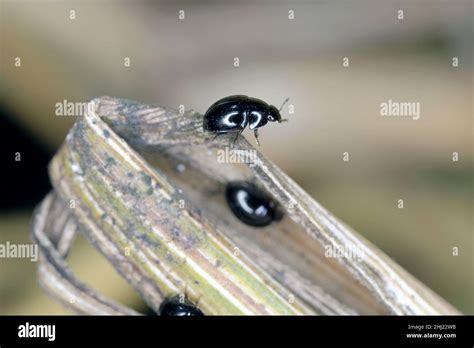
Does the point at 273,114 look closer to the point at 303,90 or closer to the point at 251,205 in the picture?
the point at 303,90

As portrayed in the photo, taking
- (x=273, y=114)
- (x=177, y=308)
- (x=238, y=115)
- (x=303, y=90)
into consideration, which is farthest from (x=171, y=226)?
(x=303, y=90)

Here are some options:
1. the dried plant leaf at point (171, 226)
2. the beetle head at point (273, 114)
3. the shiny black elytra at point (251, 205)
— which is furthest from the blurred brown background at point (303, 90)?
the dried plant leaf at point (171, 226)

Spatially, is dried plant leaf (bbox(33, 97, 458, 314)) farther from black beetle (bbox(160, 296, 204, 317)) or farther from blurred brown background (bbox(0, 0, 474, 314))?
blurred brown background (bbox(0, 0, 474, 314))

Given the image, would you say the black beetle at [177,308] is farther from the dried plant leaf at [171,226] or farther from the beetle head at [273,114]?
the beetle head at [273,114]

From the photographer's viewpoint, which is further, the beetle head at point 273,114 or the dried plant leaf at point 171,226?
the beetle head at point 273,114

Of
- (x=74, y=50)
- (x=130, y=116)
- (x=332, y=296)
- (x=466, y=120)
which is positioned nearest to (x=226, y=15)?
(x=74, y=50)

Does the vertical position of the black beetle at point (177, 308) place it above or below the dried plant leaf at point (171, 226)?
below
